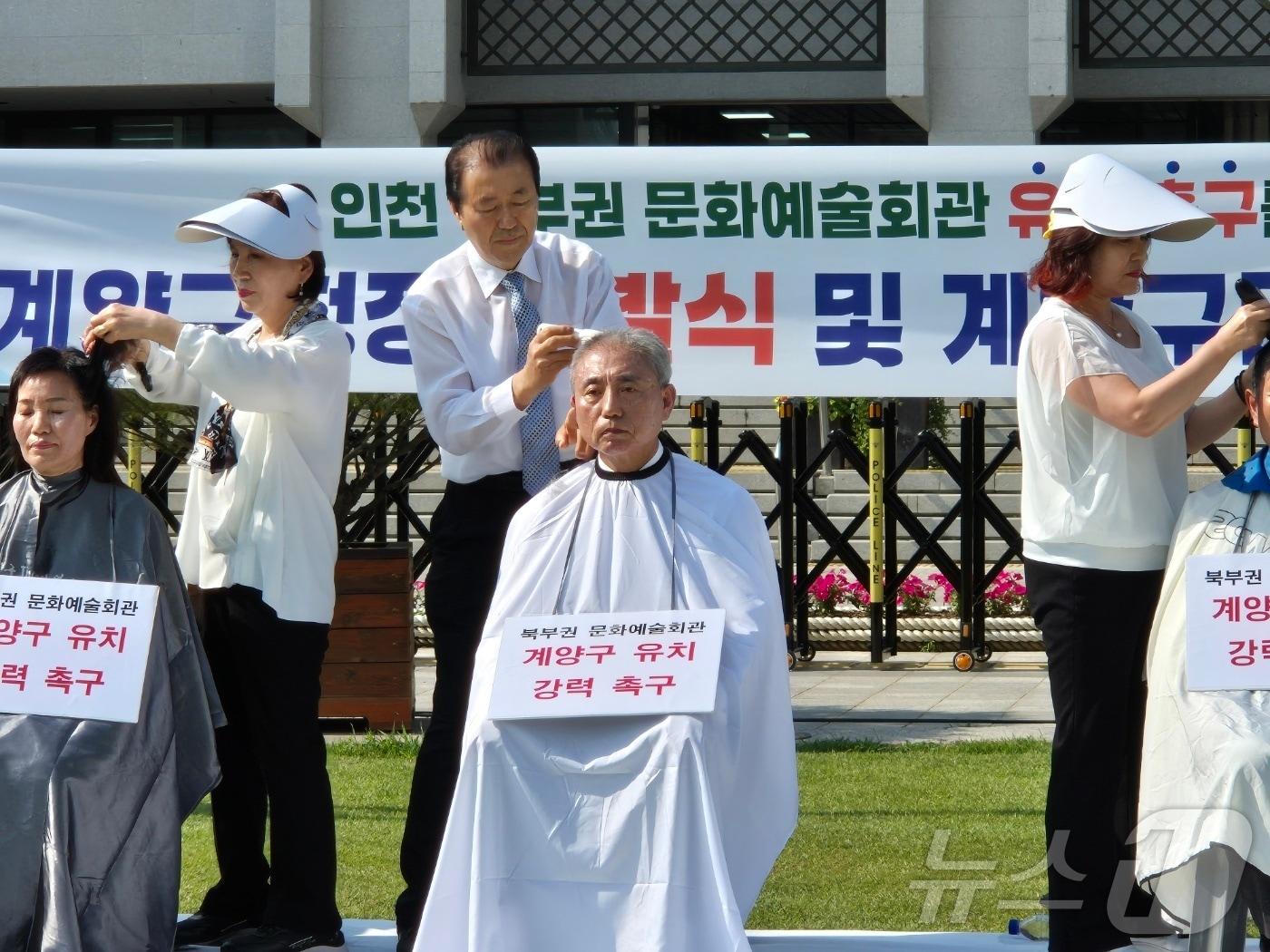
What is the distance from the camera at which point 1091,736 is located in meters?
3.96

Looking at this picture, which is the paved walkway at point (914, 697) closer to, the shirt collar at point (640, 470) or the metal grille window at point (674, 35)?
the shirt collar at point (640, 470)

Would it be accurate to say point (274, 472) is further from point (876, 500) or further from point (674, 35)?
point (674, 35)

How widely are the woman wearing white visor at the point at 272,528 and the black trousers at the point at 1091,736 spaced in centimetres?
167

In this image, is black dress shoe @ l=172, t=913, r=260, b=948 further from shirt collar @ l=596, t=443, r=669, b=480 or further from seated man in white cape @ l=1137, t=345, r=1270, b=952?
seated man in white cape @ l=1137, t=345, r=1270, b=952

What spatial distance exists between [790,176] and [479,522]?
2.38m

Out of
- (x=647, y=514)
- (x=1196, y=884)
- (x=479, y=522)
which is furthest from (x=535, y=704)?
(x=1196, y=884)

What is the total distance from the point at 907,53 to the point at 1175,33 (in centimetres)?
Result: 252

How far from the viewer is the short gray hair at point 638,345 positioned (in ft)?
12.2

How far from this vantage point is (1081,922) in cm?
397

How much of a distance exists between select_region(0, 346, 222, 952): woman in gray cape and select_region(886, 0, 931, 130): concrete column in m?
10.3

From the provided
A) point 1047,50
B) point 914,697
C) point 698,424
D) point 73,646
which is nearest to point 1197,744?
point 73,646

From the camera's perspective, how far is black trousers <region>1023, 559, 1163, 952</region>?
395 cm

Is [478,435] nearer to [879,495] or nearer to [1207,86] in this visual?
[879,495]

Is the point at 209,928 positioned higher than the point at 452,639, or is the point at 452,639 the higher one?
the point at 452,639
